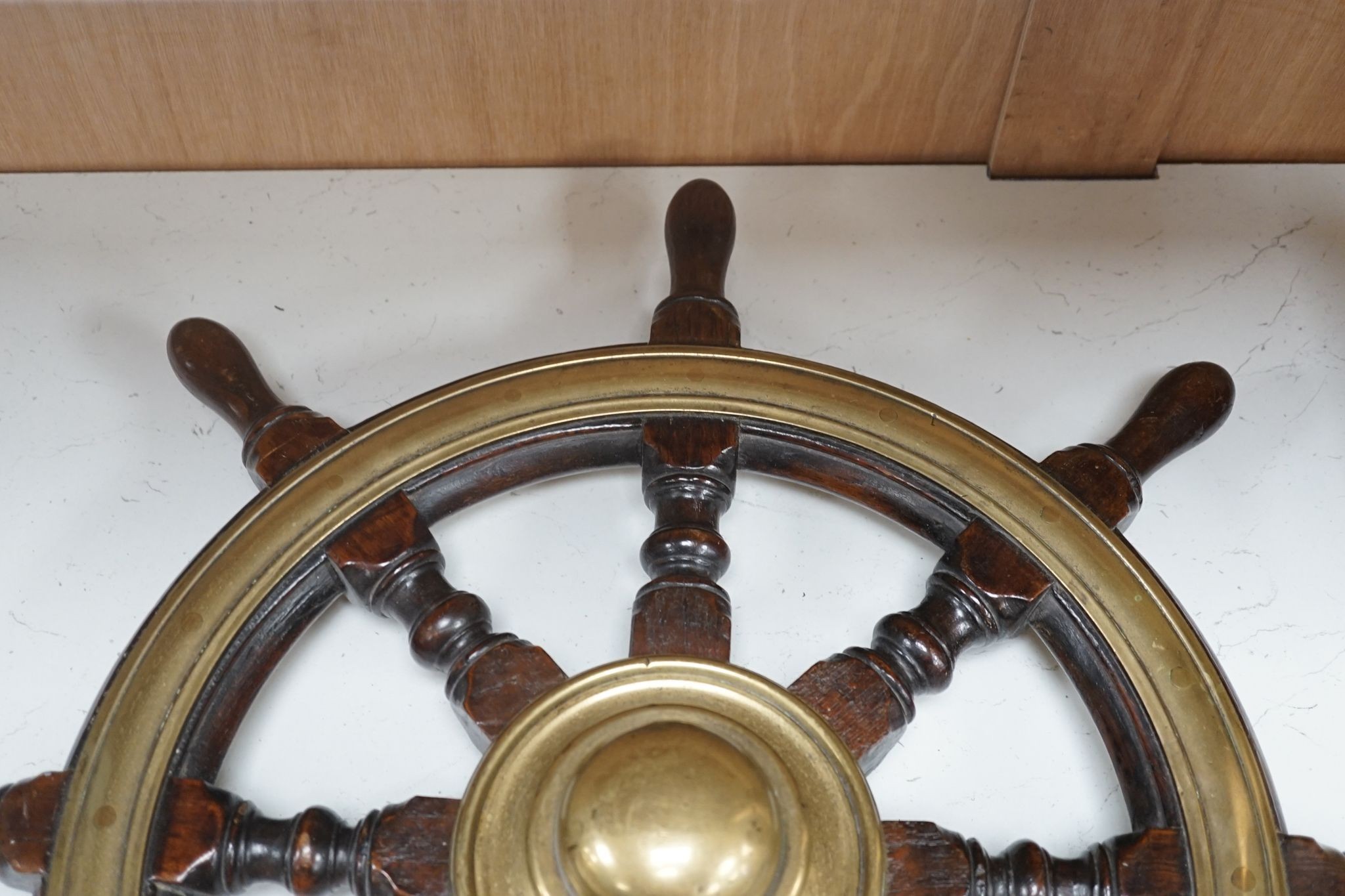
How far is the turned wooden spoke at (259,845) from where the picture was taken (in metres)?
0.81

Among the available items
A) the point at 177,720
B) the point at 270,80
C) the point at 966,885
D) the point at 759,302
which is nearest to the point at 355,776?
the point at 177,720

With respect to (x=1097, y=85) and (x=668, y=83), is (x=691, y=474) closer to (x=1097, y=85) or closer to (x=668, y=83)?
(x=668, y=83)

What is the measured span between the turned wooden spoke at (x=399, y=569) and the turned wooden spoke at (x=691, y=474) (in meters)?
0.09

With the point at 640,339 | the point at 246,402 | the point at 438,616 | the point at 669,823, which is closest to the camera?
the point at 669,823

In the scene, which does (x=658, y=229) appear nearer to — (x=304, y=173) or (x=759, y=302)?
(x=759, y=302)

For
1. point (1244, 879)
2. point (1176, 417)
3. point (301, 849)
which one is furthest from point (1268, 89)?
point (301, 849)

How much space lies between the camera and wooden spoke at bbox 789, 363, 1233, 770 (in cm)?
88

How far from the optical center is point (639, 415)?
3.22 ft

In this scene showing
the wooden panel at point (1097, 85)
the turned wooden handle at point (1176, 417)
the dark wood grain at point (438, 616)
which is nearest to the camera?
the dark wood grain at point (438, 616)

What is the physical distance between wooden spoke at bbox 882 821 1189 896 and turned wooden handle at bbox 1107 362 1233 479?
29 centimetres

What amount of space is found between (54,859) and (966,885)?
1.85ft

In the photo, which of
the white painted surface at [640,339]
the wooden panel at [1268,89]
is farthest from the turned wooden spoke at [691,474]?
the wooden panel at [1268,89]

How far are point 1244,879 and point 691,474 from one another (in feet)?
1.47

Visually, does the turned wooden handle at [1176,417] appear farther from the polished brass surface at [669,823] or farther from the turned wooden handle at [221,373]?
the turned wooden handle at [221,373]
